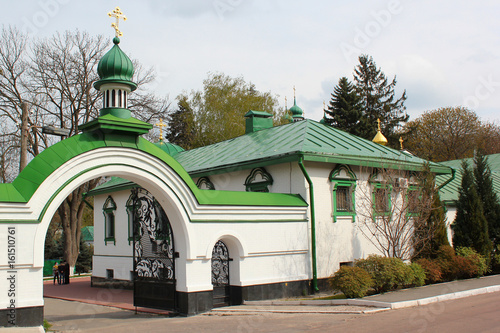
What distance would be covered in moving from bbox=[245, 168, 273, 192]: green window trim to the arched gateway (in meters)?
1.30

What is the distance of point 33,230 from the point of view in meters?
9.55

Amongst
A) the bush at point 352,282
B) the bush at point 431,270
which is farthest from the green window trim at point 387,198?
the bush at point 352,282

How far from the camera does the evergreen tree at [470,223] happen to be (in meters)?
16.8

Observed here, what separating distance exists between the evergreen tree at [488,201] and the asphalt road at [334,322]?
611cm

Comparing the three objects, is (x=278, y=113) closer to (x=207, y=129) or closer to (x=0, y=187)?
(x=207, y=129)

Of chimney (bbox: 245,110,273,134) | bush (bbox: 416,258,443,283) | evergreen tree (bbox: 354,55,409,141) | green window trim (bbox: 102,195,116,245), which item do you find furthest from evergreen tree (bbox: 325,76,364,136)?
bush (bbox: 416,258,443,283)

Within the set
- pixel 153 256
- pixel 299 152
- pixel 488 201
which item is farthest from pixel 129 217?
pixel 488 201

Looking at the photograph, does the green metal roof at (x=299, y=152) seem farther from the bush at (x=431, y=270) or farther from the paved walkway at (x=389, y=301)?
the paved walkway at (x=389, y=301)

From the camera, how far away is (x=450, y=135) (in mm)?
43688

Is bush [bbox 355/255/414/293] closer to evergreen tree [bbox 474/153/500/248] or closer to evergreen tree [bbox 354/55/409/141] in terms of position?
evergreen tree [bbox 474/153/500/248]

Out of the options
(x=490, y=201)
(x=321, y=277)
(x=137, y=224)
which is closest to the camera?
(x=137, y=224)

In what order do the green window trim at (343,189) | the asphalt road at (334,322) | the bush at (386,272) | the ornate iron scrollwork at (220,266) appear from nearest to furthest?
the asphalt road at (334,322) → the bush at (386,272) → the ornate iron scrollwork at (220,266) → the green window trim at (343,189)

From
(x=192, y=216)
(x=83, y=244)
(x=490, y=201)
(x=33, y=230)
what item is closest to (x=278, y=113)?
(x=83, y=244)

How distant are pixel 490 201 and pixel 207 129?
78.2 ft
